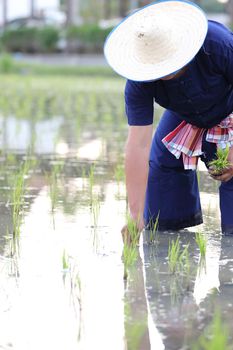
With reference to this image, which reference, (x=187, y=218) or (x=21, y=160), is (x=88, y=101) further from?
(x=187, y=218)

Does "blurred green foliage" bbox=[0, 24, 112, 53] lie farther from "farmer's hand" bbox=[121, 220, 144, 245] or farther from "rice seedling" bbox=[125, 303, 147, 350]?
"rice seedling" bbox=[125, 303, 147, 350]

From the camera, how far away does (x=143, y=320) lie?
94.3 inches

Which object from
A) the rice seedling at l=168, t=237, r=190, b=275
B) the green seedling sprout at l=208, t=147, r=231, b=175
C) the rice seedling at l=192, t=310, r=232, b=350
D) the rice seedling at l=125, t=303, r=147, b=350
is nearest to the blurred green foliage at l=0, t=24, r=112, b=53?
the green seedling sprout at l=208, t=147, r=231, b=175

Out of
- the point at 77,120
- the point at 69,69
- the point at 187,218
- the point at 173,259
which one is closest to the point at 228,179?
the point at 187,218

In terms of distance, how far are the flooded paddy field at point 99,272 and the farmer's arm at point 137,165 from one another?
0.17m

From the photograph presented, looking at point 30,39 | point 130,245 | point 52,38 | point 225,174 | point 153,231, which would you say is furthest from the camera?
point 30,39

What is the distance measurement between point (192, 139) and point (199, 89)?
310mm

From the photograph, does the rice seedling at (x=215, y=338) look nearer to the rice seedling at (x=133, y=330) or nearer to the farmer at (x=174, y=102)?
the rice seedling at (x=133, y=330)

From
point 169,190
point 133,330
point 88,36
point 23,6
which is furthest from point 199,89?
point 23,6

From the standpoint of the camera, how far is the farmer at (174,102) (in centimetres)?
300

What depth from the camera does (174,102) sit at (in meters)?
3.28

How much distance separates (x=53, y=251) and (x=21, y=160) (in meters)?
2.43

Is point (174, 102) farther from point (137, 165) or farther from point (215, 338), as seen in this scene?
point (215, 338)

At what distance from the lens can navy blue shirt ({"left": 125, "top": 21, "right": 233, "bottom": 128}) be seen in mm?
3139
